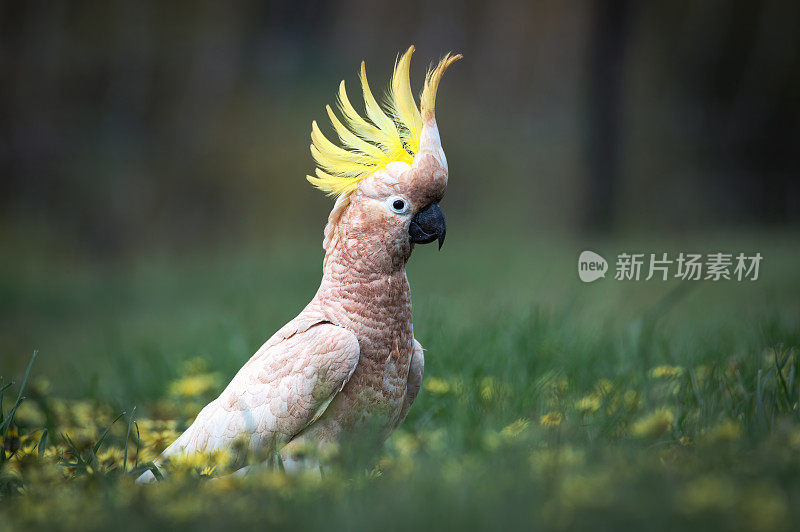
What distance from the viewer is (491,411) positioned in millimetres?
2346

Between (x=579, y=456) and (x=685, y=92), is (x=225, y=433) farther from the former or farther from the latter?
(x=685, y=92)

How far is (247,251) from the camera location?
7.21 meters

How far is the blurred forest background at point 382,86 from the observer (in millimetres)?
6328

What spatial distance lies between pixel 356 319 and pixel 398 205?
359mm

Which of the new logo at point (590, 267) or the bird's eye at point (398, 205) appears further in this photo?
the new logo at point (590, 267)

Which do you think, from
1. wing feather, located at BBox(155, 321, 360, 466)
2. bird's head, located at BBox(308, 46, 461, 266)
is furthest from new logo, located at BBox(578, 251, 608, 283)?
wing feather, located at BBox(155, 321, 360, 466)

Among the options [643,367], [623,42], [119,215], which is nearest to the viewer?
[643,367]

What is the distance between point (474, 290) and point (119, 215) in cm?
461

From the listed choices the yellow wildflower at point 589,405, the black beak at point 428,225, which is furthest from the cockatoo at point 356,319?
the yellow wildflower at point 589,405

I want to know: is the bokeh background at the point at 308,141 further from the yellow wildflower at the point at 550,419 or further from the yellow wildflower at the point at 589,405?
the yellow wildflower at the point at 550,419

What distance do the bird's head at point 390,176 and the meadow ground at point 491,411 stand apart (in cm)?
60

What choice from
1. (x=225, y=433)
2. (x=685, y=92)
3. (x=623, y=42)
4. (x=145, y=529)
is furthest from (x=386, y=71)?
(x=145, y=529)

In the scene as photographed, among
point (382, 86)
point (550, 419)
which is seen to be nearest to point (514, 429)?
point (550, 419)

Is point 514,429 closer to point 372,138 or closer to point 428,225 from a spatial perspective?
point 428,225
